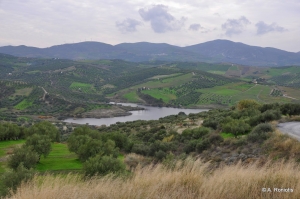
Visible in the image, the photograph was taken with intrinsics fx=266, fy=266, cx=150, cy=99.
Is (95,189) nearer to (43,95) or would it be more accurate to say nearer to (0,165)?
(0,165)

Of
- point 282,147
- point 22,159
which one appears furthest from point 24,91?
point 282,147

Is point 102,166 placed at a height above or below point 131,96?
above

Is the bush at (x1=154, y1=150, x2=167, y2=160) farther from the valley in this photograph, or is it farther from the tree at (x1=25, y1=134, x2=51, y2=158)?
the tree at (x1=25, y1=134, x2=51, y2=158)

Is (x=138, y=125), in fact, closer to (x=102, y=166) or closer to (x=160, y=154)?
(x=160, y=154)

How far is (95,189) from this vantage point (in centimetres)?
531

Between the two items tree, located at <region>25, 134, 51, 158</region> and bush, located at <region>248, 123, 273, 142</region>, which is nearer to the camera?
bush, located at <region>248, 123, 273, 142</region>

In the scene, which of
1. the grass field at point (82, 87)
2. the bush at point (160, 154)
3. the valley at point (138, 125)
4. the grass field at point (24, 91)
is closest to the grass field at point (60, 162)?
the valley at point (138, 125)

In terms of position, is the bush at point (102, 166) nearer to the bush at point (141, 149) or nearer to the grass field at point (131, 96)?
the bush at point (141, 149)

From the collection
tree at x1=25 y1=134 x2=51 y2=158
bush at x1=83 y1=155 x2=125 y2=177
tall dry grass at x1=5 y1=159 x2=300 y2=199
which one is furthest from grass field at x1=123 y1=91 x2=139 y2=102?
tall dry grass at x1=5 y1=159 x2=300 y2=199

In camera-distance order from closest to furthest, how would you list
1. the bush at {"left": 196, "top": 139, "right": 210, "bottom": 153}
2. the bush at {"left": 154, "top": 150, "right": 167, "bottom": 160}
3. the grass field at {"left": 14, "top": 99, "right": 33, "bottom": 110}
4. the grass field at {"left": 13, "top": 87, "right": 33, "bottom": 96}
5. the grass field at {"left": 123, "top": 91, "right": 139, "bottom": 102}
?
the bush at {"left": 196, "top": 139, "right": 210, "bottom": 153} < the bush at {"left": 154, "top": 150, "right": 167, "bottom": 160} < the grass field at {"left": 14, "top": 99, "right": 33, "bottom": 110} < the grass field at {"left": 13, "top": 87, "right": 33, "bottom": 96} < the grass field at {"left": 123, "top": 91, "right": 139, "bottom": 102}

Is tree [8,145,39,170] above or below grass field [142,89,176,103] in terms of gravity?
above

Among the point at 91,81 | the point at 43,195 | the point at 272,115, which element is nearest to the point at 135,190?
the point at 43,195

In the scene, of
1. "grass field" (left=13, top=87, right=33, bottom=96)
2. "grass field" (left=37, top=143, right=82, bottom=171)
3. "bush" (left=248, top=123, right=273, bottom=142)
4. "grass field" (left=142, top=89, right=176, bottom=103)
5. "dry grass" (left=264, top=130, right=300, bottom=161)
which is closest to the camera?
"dry grass" (left=264, top=130, right=300, bottom=161)

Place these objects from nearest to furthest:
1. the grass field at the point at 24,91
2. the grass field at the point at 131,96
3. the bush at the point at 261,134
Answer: the bush at the point at 261,134
the grass field at the point at 24,91
the grass field at the point at 131,96
